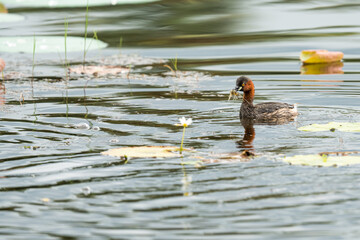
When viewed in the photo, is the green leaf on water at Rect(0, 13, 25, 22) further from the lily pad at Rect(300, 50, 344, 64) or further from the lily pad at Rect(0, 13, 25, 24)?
the lily pad at Rect(300, 50, 344, 64)

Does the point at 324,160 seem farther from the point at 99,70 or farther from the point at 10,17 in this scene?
the point at 10,17

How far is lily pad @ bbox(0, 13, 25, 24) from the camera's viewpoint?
17.9m

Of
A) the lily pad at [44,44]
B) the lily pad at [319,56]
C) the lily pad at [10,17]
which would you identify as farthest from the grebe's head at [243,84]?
the lily pad at [10,17]

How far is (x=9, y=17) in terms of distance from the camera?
18547 mm

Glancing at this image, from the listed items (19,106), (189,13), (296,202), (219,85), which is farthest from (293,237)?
(189,13)

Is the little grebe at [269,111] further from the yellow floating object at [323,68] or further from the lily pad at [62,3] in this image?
the lily pad at [62,3]

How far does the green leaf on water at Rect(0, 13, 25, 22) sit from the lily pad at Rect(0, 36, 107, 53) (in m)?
2.19

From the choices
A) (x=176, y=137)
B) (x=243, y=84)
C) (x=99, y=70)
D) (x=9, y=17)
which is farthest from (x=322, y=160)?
(x=9, y=17)

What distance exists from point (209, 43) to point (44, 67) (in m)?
4.01

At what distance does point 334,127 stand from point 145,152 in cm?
233

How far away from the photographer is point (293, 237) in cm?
471

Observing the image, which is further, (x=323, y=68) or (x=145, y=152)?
(x=323, y=68)

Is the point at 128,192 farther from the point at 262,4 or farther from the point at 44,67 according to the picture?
the point at 262,4

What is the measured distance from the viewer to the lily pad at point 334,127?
7.82 meters
